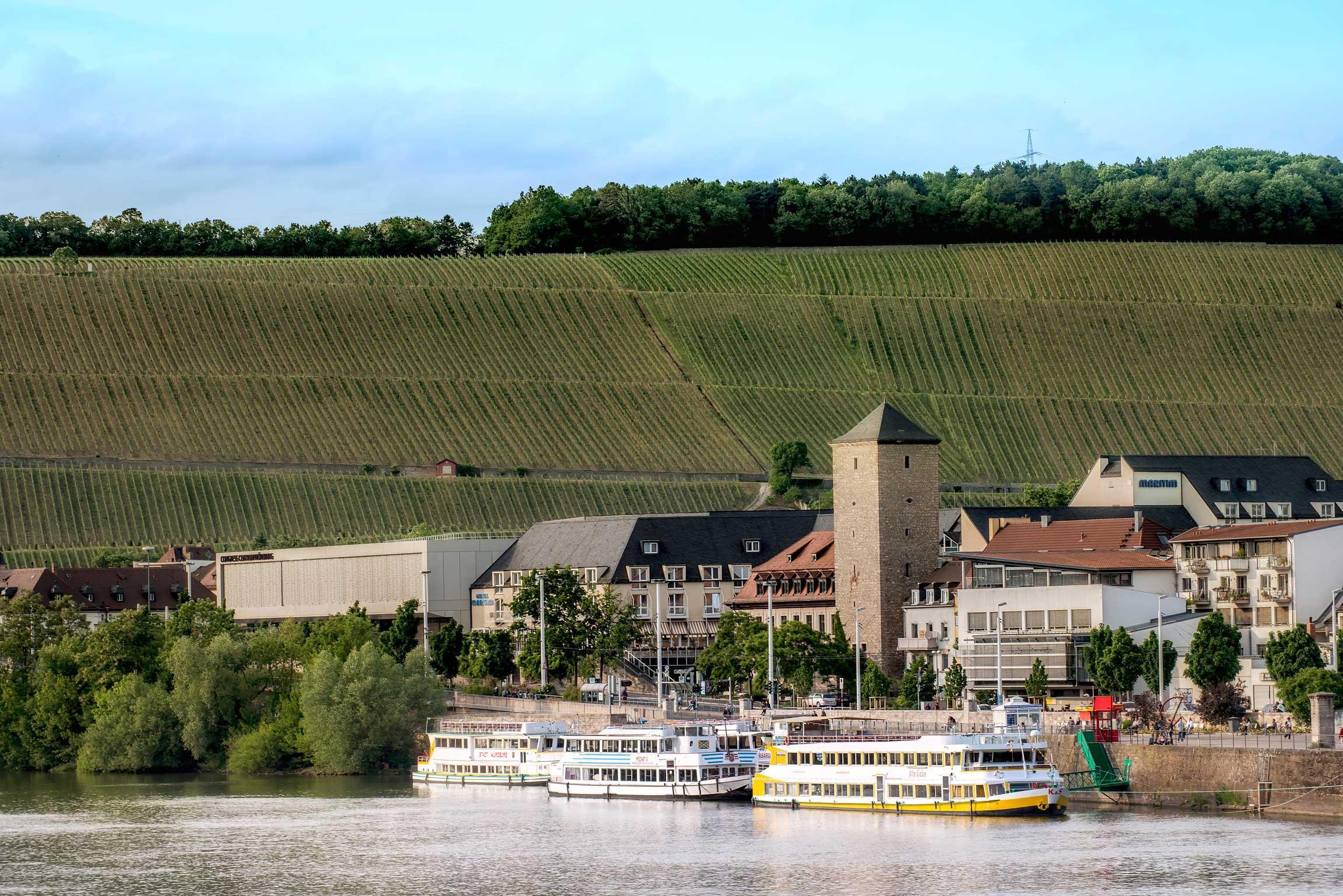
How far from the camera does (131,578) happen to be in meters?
155

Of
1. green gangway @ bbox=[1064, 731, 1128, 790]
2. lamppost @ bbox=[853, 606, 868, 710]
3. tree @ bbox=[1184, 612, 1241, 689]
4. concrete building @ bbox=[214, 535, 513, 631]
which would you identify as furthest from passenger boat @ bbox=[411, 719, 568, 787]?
concrete building @ bbox=[214, 535, 513, 631]

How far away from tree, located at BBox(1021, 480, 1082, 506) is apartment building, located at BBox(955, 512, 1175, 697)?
32.7 m

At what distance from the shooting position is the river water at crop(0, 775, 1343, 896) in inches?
2630

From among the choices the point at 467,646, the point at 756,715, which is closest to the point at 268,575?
the point at 467,646

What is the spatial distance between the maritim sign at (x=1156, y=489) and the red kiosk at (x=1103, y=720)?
113 feet

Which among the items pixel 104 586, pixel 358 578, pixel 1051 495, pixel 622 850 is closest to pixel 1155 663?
pixel 622 850


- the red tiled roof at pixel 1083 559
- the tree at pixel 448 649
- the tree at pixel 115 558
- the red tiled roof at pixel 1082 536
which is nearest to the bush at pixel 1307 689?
the red tiled roof at pixel 1083 559

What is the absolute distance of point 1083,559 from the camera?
109 metres

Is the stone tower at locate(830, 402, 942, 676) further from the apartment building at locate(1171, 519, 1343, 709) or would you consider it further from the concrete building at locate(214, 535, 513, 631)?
the concrete building at locate(214, 535, 513, 631)

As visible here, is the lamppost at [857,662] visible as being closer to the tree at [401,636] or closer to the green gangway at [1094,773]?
the green gangway at [1094,773]

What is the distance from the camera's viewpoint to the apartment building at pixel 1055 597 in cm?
10288

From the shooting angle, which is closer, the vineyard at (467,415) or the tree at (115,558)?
the tree at (115,558)

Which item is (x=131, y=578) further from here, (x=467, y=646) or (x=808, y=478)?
(x=808, y=478)

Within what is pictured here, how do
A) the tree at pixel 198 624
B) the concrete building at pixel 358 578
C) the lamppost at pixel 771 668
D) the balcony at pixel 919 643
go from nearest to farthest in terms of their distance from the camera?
the lamppost at pixel 771 668
the balcony at pixel 919 643
the tree at pixel 198 624
the concrete building at pixel 358 578
